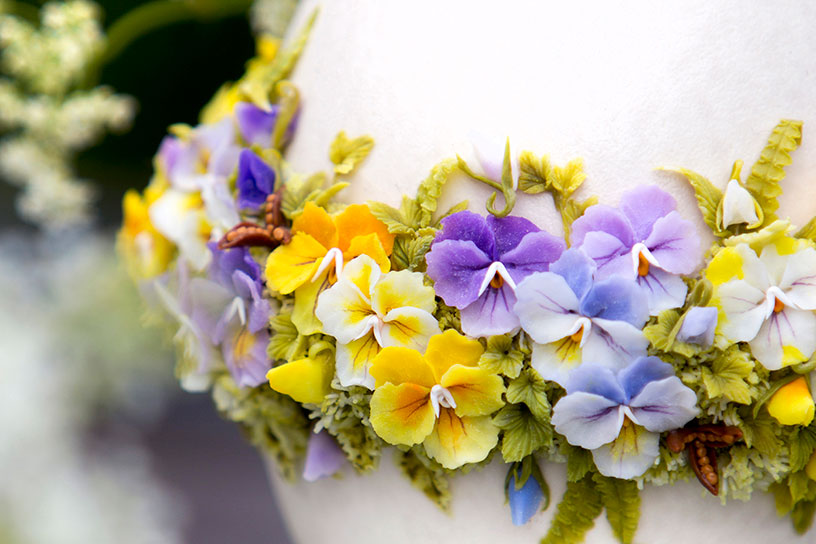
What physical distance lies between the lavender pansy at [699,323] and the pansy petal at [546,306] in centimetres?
5

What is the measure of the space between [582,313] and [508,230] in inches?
2.3

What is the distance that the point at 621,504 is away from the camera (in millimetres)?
448

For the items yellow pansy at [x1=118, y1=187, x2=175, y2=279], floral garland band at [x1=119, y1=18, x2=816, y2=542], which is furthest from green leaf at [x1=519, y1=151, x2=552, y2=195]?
yellow pansy at [x1=118, y1=187, x2=175, y2=279]

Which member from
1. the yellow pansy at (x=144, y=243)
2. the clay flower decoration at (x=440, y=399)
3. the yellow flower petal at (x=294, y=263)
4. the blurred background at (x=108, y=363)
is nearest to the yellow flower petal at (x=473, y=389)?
the clay flower decoration at (x=440, y=399)

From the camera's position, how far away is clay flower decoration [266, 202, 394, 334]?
446 millimetres

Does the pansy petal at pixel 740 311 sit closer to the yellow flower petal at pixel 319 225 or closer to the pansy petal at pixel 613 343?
the pansy petal at pixel 613 343

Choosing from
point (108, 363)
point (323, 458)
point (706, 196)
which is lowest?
point (108, 363)

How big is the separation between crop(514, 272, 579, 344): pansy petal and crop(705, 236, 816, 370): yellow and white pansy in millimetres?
75

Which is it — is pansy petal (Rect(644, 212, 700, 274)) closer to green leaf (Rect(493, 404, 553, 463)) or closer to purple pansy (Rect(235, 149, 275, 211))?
green leaf (Rect(493, 404, 553, 463))

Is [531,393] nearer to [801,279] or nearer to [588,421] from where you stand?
[588,421]

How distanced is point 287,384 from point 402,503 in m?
0.11

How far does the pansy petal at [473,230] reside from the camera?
421 millimetres

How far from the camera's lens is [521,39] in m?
0.43

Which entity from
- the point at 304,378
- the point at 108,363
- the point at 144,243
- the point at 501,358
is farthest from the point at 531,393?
the point at 108,363
